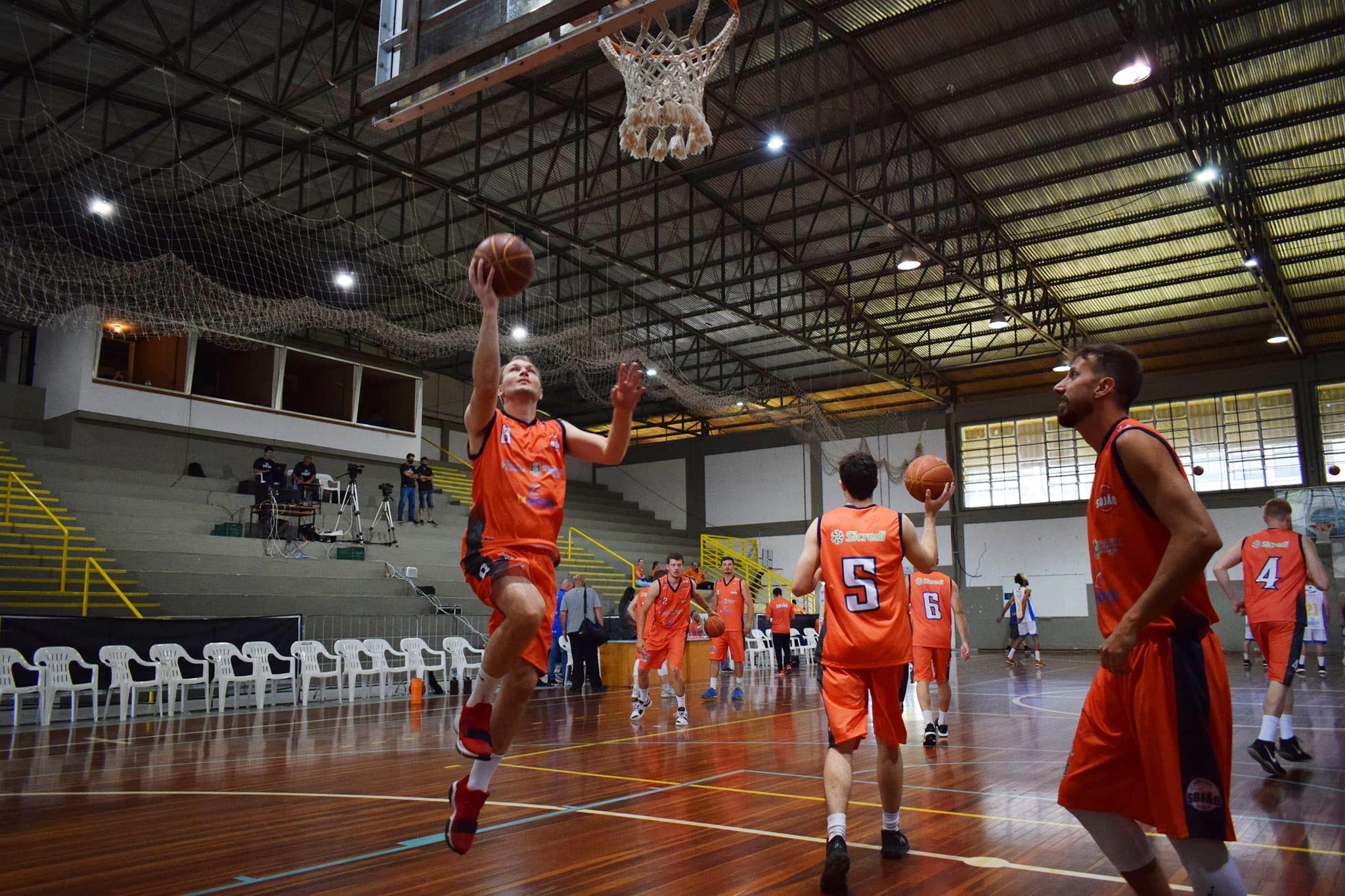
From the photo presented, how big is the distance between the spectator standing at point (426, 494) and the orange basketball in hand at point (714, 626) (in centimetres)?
1397

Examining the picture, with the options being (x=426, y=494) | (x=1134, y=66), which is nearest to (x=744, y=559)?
(x=426, y=494)

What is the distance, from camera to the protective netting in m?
14.8

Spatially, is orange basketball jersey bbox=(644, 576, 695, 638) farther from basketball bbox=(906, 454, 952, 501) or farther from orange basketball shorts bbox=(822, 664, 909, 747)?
orange basketball shorts bbox=(822, 664, 909, 747)

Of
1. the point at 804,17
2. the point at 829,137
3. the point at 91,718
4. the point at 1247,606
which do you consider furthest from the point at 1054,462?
the point at 91,718

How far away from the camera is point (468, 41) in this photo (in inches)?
231

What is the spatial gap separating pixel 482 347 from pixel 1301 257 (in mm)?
23990

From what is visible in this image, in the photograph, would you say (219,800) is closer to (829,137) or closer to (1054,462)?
(829,137)

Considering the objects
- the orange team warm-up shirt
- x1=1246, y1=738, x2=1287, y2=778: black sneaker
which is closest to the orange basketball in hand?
the orange team warm-up shirt

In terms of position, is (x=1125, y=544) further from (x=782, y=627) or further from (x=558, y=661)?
(x=782, y=627)

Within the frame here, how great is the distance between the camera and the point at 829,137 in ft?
61.0

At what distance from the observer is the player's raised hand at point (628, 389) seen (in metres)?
4.21

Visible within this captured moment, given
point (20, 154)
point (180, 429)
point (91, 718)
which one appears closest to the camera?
point (91, 718)

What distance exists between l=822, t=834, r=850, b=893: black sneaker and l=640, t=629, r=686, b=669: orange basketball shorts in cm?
719

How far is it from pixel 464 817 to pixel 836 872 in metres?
1.54
